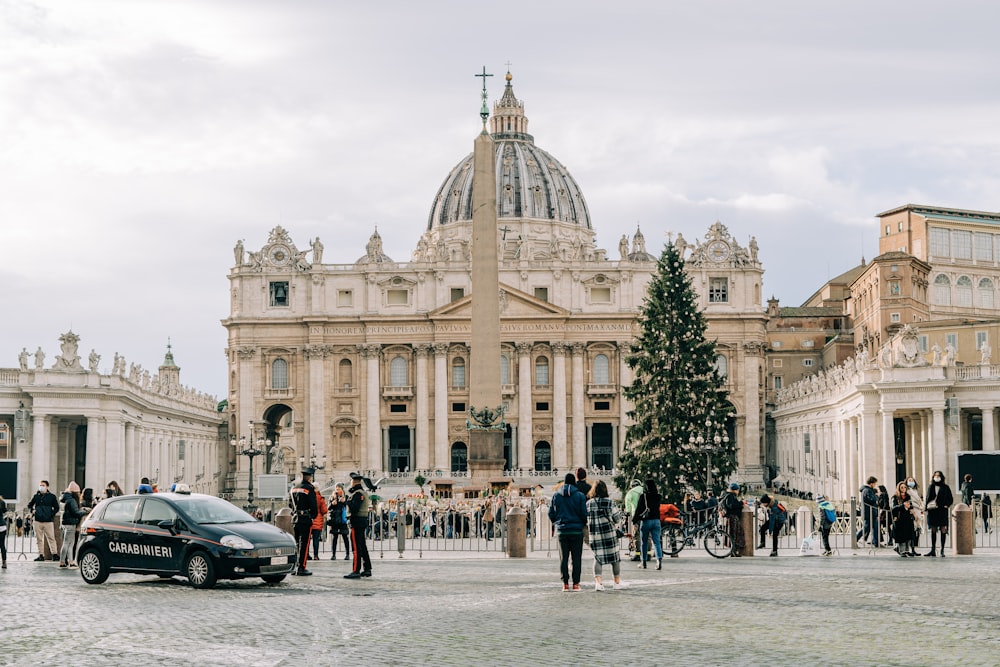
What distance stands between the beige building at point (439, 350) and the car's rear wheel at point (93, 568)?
71.2 meters

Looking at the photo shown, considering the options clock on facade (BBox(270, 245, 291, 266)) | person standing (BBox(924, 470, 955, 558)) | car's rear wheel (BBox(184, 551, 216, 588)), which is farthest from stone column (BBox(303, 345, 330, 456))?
car's rear wheel (BBox(184, 551, 216, 588))

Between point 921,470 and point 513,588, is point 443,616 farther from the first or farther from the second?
point 921,470

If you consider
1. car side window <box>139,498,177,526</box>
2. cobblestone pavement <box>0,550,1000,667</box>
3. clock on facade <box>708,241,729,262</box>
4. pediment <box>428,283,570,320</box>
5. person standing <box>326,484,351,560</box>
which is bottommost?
cobblestone pavement <box>0,550,1000,667</box>

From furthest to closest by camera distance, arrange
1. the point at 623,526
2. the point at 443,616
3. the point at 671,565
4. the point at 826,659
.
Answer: the point at 623,526 → the point at 671,565 → the point at 443,616 → the point at 826,659

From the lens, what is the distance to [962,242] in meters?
86.2

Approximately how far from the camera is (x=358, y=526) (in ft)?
71.6

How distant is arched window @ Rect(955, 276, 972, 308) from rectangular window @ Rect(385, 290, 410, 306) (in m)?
35.0

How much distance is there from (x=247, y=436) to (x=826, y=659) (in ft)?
264

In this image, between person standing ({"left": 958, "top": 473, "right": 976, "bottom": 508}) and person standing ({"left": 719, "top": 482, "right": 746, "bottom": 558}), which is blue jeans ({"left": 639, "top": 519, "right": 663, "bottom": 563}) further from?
person standing ({"left": 958, "top": 473, "right": 976, "bottom": 508})

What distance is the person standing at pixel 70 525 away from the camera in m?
24.1

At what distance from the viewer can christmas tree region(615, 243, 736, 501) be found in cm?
5378

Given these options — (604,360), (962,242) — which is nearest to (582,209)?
(604,360)

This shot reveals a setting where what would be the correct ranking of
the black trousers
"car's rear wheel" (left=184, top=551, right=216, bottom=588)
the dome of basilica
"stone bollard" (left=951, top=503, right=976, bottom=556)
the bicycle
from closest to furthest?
1. "car's rear wheel" (left=184, top=551, right=216, bottom=588)
2. the black trousers
3. "stone bollard" (left=951, top=503, right=976, bottom=556)
4. the bicycle
5. the dome of basilica

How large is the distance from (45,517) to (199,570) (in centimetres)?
708
